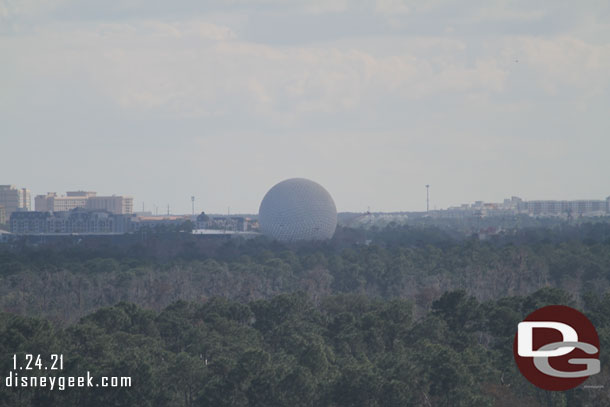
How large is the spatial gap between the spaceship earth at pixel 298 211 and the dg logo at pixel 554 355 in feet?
302

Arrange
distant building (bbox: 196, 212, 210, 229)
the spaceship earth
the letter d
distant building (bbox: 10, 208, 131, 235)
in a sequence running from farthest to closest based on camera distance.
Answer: distant building (bbox: 10, 208, 131, 235) < distant building (bbox: 196, 212, 210, 229) < the spaceship earth < the letter d

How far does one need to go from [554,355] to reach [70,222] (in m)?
150

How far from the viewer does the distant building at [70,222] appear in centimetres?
17125

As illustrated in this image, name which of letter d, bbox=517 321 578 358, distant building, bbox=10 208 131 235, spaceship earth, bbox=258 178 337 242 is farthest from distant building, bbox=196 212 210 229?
letter d, bbox=517 321 578 358

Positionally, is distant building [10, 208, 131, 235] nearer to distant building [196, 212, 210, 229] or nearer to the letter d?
distant building [196, 212, 210, 229]

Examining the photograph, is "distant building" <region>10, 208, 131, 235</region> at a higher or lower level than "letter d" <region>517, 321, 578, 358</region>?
higher

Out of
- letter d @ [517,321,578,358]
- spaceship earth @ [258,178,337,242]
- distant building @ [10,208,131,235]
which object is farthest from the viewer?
distant building @ [10,208,131,235]

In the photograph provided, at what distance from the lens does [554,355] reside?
96.4 ft

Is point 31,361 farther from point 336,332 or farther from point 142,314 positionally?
point 336,332

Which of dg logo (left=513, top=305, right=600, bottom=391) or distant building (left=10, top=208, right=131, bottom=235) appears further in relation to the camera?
distant building (left=10, top=208, right=131, bottom=235)

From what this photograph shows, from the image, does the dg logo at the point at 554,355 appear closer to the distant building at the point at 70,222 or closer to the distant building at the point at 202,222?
the distant building at the point at 202,222

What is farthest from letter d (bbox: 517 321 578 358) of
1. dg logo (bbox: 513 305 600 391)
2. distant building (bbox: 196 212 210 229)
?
distant building (bbox: 196 212 210 229)

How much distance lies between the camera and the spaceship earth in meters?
124

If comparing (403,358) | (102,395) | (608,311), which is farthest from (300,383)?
(608,311)
